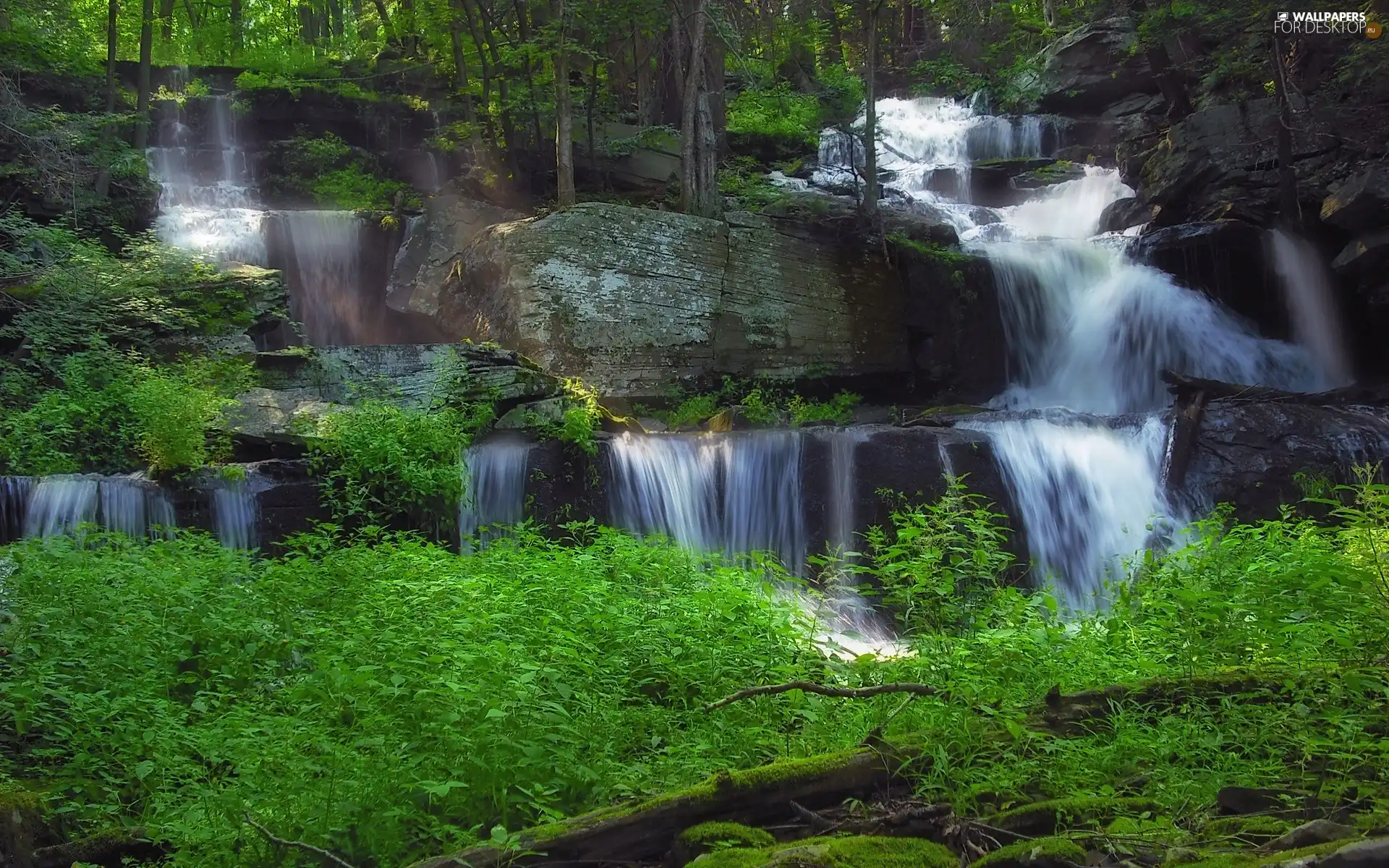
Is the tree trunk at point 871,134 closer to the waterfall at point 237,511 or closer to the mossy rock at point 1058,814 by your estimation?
the waterfall at point 237,511

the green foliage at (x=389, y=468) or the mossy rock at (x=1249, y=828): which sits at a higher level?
the green foliage at (x=389, y=468)

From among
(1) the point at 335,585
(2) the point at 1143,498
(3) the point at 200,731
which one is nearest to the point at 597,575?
(1) the point at 335,585

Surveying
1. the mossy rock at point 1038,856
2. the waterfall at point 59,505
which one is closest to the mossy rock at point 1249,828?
the mossy rock at point 1038,856

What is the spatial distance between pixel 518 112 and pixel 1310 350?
14.8 m

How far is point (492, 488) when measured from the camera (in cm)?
1080

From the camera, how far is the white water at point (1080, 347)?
36.9 feet

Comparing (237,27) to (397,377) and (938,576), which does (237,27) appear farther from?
(938,576)

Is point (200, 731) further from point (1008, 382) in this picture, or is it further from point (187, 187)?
point (187, 187)

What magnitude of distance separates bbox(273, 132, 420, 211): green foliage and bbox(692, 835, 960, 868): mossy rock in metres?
19.2

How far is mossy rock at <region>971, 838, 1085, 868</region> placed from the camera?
9.50ft

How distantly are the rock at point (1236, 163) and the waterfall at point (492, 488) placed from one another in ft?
41.7

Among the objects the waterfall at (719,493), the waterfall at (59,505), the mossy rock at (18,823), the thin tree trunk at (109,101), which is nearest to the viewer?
the mossy rock at (18,823)

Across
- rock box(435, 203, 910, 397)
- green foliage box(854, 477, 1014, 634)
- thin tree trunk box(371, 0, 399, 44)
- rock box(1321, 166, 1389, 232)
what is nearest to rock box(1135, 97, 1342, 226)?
rock box(1321, 166, 1389, 232)

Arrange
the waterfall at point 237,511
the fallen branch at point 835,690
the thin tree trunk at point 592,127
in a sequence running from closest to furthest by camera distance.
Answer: the fallen branch at point 835,690 < the waterfall at point 237,511 < the thin tree trunk at point 592,127
